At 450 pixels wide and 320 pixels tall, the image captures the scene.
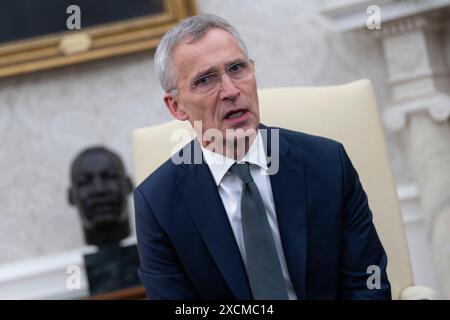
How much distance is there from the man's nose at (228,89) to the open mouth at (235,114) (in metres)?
0.03

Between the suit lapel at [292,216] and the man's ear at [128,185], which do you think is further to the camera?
the man's ear at [128,185]

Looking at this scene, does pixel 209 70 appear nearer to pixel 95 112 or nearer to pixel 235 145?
pixel 235 145

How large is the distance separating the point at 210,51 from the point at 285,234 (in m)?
0.46

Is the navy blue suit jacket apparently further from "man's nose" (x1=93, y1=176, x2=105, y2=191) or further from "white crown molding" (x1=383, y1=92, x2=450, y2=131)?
"white crown molding" (x1=383, y1=92, x2=450, y2=131)

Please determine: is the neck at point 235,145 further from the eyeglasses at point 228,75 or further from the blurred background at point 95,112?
the blurred background at point 95,112

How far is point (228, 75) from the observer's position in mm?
1896

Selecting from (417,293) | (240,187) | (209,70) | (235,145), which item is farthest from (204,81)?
(417,293)

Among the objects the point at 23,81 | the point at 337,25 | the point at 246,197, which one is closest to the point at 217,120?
the point at 246,197

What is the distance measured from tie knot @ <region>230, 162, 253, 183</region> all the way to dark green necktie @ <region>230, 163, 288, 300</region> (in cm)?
6

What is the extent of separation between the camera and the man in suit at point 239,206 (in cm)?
190
